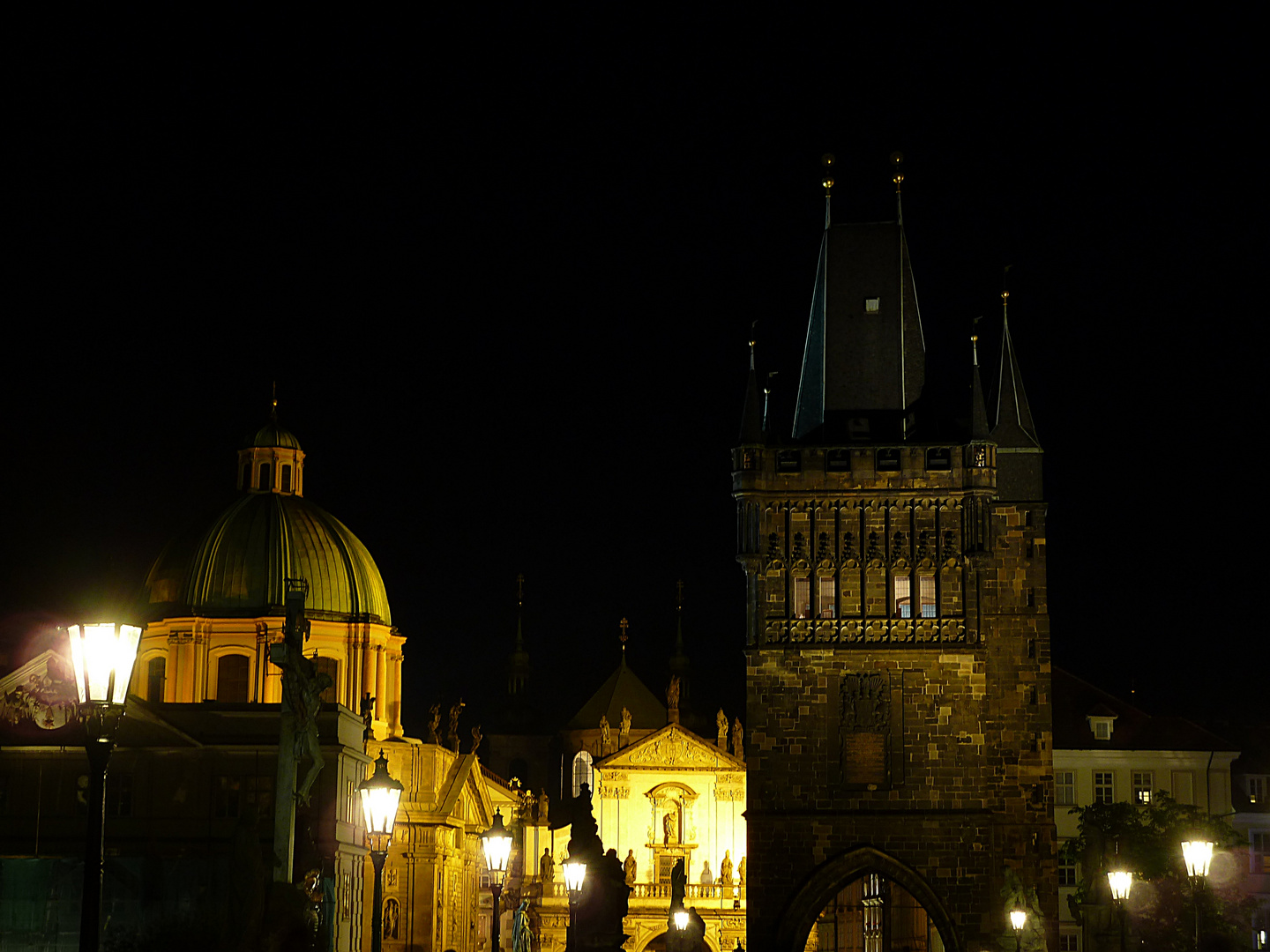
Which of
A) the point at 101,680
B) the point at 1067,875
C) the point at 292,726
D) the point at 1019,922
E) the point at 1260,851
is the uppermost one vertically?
the point at 292,726

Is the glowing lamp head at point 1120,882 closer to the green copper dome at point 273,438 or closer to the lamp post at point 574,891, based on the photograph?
the lamp post at point 574,891

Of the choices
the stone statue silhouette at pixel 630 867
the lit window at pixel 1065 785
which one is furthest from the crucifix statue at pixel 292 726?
the lit window at pixel 1065 785

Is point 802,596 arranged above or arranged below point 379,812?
above

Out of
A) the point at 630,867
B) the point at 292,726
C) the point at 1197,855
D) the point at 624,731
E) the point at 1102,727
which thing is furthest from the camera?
the point at 624,731

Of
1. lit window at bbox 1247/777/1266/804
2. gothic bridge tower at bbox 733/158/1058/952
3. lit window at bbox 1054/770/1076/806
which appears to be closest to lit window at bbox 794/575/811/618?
gothic bridge tower at bbox 733/158/1058/952

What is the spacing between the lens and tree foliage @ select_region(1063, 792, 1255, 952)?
50.6 meters

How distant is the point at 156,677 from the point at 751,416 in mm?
27042

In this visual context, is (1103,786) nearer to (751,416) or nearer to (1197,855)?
(751,416)

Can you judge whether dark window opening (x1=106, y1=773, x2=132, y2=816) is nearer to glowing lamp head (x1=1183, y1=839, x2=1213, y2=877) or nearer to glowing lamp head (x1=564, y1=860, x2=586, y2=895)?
glowing lamp head (x1=564, y1=860, x2=586, y2=895)

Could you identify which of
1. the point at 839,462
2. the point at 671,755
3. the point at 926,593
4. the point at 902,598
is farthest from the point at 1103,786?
the point at 839,462

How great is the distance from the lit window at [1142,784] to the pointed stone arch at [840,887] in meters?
22.9

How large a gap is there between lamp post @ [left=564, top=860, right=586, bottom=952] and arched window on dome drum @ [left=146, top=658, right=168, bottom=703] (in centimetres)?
4428

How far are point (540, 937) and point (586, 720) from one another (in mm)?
23223

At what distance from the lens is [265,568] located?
6869 cm
